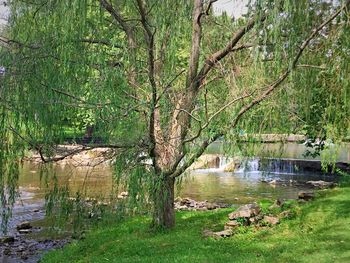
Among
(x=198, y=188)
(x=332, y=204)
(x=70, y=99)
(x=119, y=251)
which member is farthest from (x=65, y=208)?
(x=198, y=188)

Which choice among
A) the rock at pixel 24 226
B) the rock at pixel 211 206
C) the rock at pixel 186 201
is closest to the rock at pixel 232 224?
the rock at pixel 211 206

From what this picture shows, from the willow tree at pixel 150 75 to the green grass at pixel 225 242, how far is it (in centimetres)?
98

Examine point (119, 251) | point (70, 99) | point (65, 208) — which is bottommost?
point (119, 251)

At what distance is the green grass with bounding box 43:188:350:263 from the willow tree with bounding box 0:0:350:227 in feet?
3.20

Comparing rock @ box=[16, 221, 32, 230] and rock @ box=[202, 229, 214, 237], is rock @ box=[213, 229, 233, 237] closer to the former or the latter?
rock @ box=[202, 229, 214, 237]

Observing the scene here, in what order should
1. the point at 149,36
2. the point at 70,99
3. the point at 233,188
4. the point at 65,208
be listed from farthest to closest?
the point at 233,188
the point at 65,208
the point at 149,36
the point at 70,99

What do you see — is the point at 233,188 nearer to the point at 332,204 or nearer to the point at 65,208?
the point at 332,204

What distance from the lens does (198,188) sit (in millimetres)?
19766

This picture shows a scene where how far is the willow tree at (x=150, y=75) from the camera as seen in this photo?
21.6 ft

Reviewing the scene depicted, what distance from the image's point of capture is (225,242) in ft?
28.3

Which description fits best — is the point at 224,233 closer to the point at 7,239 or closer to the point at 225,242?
the point at 225,242

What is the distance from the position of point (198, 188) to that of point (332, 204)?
945 cm

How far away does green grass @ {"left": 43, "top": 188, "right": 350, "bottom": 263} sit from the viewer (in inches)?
303

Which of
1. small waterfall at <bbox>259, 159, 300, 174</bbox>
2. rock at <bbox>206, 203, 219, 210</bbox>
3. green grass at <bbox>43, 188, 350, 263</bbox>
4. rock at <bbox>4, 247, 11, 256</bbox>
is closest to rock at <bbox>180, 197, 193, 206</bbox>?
rock at <bbox>206, 203, 219, 210</bbox>
